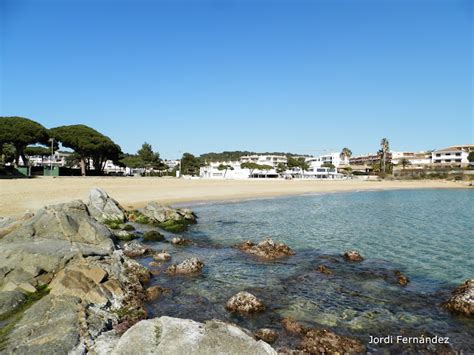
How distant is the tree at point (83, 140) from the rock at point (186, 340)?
282 feet

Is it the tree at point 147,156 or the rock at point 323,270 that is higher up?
the tree at point 147,156

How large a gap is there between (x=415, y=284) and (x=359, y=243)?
25.3 feet

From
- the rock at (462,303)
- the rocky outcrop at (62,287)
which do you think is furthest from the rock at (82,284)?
the rock at (462,303)

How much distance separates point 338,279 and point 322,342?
550cm

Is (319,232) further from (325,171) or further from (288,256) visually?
(325,171)

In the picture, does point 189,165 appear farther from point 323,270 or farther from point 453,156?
point 323,270

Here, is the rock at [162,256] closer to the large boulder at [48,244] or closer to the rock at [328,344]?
the large boulder at [48,244]

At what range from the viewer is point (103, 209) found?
25.6 metres

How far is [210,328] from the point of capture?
6.39 m

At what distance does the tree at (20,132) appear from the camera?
69.1m

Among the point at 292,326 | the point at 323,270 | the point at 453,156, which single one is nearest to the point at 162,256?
the point at 323,270

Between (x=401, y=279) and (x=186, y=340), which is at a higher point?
(x=186, y=340)

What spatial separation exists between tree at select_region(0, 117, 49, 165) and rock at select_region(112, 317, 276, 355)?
7704 centimetres

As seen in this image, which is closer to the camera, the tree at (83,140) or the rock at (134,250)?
the rock at (134,250)
